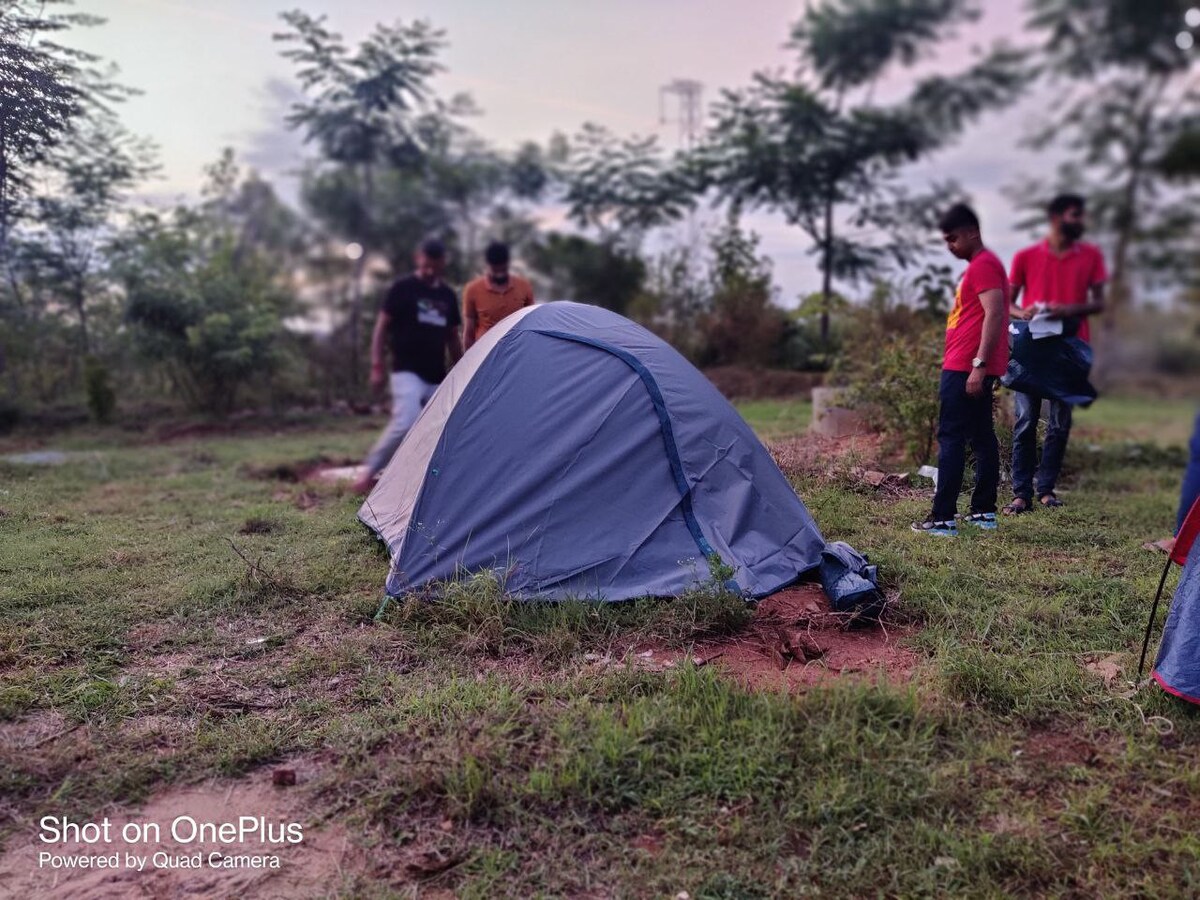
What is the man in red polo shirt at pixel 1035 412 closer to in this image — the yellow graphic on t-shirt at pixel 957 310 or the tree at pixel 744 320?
the yellow graphic on t-shirt at pixel 957 310

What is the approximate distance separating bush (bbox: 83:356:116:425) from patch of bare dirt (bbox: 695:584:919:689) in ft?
28.7

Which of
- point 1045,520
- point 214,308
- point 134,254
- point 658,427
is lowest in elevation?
point 1045,520

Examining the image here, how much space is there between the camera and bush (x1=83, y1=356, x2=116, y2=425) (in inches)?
366

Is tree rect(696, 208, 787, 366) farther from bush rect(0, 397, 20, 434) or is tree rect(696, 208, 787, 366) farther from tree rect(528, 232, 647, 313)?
bush rect(0, 397, 20, 434)

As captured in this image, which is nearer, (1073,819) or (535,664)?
(1073,819)

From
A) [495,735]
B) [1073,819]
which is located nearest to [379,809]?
[495,735]

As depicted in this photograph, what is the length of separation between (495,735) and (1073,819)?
1.60 meters

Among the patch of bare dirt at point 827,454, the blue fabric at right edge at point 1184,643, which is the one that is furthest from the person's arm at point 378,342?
the blue fabric at right edge at point 1184,643

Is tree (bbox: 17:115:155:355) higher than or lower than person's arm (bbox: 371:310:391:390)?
higher

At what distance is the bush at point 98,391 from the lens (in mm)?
9305

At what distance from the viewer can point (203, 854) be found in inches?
84.4

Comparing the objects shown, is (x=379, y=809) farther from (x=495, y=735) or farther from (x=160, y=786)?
(x=160, y=786)

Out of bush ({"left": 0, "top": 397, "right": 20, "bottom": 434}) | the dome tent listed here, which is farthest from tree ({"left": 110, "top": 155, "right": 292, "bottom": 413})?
the dome tent

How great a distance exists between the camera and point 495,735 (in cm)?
248
